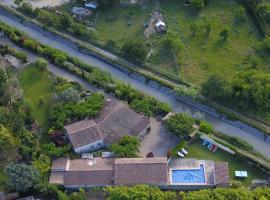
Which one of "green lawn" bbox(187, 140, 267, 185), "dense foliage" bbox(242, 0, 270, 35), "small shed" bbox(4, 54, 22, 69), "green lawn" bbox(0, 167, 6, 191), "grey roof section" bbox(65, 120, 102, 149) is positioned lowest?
"green lawn" bbox(0, 167, 6, 191)

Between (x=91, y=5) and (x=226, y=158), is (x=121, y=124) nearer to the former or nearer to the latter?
(x=226, y=158)

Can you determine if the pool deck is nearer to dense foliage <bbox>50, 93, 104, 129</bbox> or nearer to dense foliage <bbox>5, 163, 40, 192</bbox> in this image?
dense foliage <bbox>50, 93, 104, 129</bbox>

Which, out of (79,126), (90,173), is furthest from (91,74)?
(90,173)

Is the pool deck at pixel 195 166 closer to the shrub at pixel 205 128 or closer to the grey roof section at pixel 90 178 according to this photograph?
the shrub at pixel 205 128

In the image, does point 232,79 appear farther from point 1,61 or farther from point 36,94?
point 1,61

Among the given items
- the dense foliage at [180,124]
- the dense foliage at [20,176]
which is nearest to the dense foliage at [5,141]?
the dense foliage at [20,176]

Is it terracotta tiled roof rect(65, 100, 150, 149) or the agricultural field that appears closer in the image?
terracotta tiled roof rect(65, 100, 150, 149)

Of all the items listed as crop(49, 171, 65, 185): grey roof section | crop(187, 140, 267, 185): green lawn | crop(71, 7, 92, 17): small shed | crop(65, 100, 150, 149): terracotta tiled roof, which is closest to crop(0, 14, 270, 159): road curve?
crop(187, 140, 267, 185): green lawn
